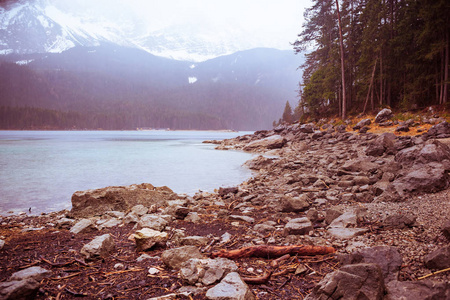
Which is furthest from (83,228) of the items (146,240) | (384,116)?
(384,116)

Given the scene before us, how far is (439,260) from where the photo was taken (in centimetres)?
204

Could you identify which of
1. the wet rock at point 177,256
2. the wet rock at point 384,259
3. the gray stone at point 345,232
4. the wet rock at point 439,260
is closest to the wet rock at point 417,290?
the wet rock at point 384,259

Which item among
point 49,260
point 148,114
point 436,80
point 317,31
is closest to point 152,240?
point 49,260

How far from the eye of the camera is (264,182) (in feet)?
29.2

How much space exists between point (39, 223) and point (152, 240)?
379 centimetres

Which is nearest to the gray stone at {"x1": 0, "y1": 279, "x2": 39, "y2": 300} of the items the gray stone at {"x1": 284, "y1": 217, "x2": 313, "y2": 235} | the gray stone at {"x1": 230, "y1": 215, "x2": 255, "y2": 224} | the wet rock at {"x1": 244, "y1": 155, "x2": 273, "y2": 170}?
the gray stone at {"x1": 284, "y1": 217, "x2": 313, "y2": 235}

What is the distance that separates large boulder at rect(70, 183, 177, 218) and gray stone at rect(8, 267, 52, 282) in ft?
11.3

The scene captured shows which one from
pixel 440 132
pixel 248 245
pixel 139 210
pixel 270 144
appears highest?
pixel 440 132

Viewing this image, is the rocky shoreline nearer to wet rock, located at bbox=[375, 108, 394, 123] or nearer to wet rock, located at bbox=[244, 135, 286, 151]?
wet rock, located at bbox=[375, 108, 394, 123]

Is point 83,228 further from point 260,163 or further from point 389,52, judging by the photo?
point 389,52

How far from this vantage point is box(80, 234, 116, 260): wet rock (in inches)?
118

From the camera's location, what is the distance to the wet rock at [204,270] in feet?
7.44

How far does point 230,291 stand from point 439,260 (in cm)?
184

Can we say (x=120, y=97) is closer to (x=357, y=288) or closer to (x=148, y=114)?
(x=148, y=114)
